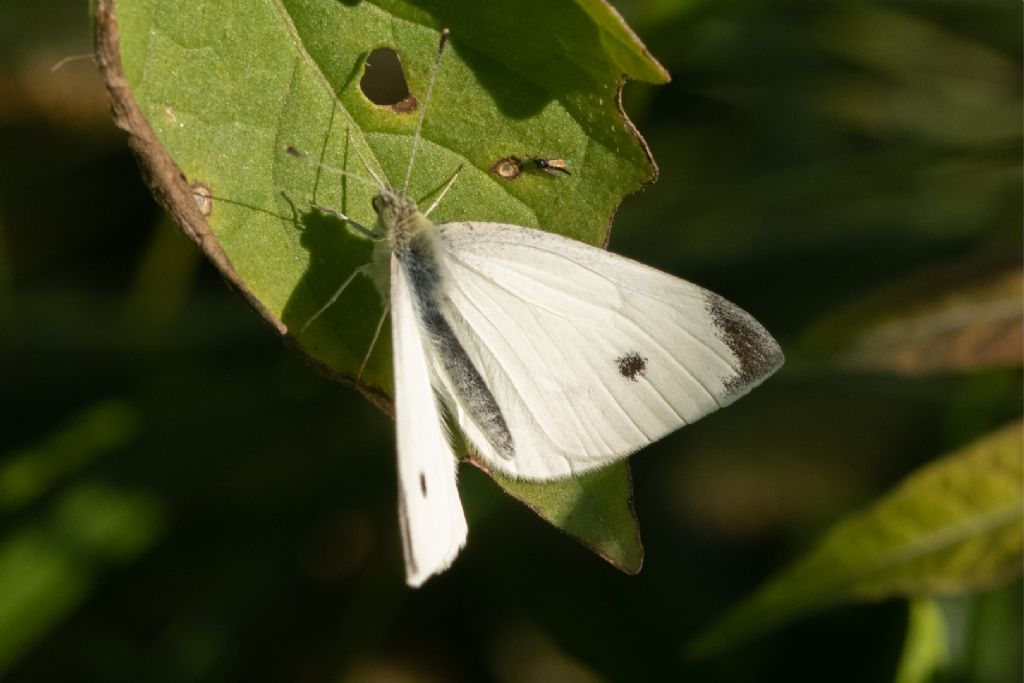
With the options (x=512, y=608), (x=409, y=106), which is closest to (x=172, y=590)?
(x=512, y=608)

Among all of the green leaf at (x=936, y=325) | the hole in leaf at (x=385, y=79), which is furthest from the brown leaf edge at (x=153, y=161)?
the hole in leaf at (x=385, y=79)

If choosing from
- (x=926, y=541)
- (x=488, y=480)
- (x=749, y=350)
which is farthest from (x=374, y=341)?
(x=488, y=480)

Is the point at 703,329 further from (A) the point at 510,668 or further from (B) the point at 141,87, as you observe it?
(A) the point at 510,668

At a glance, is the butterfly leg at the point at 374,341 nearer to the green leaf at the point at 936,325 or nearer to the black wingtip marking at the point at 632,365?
the black wingtip marking at the point at 632,365

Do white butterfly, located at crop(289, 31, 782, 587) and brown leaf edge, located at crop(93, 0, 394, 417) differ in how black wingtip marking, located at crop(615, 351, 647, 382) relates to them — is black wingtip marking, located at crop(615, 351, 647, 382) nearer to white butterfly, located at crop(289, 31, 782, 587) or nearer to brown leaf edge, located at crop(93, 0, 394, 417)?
white butterfly, located at crop(289, 31, 782, 587)

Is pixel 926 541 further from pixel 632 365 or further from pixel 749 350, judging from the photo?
pixel 632 365

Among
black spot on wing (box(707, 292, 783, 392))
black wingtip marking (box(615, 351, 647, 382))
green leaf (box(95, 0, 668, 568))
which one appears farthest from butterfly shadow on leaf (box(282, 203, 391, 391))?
black spot on wing (box(707, 292, 783, 392))

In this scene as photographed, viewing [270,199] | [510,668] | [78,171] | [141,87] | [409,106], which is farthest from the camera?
[78,171]
